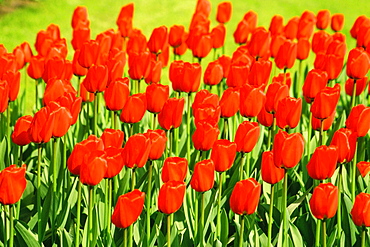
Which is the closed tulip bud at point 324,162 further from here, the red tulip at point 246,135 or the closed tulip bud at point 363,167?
the closed tulip bud at point 363,167

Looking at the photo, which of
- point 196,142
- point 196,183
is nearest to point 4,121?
point 196,142

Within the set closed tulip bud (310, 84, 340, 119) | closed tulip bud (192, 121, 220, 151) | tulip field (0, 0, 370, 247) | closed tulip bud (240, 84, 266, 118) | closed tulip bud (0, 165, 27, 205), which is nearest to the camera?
closed tulip bud (0, 165, 27, 205)

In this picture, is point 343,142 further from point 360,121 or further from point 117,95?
point 117,95

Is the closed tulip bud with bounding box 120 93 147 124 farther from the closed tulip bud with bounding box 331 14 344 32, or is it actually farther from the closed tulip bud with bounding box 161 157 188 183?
the closed tulip bud with bounding box 331 14 344 32

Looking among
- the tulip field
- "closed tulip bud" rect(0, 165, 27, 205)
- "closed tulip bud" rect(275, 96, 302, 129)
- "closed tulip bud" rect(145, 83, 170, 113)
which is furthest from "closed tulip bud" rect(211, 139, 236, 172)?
"closed tulip bud" rect(0, 165, 27, 205)

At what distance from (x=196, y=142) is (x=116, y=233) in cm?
57

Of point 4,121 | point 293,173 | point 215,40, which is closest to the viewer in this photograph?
point 293,173

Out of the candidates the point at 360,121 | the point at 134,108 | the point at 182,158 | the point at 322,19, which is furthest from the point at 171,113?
the point at 322,19

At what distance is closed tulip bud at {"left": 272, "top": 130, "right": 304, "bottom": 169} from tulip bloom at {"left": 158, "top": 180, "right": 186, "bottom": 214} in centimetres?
41

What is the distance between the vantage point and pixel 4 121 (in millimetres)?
4043

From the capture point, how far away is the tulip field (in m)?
2.62

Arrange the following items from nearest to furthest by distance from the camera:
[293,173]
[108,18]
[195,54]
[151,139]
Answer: [151,139]
[293,173]
[195,54]
[108,18]

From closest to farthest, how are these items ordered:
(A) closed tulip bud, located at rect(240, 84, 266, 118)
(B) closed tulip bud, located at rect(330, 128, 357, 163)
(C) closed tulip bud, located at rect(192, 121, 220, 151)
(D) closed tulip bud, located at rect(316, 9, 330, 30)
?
(B) closed tulip bud, located at rect(330, 128, 357, 163)
(C) closed tulip bud, located at rect(192, 121, 220, 151)
(A) closed tulip bud, located at rect(240, 84, 266, 118)
(D) closed tulip bud, located at rect(316, 9, 330, 30)

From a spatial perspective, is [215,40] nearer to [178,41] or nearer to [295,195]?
[178,41]
